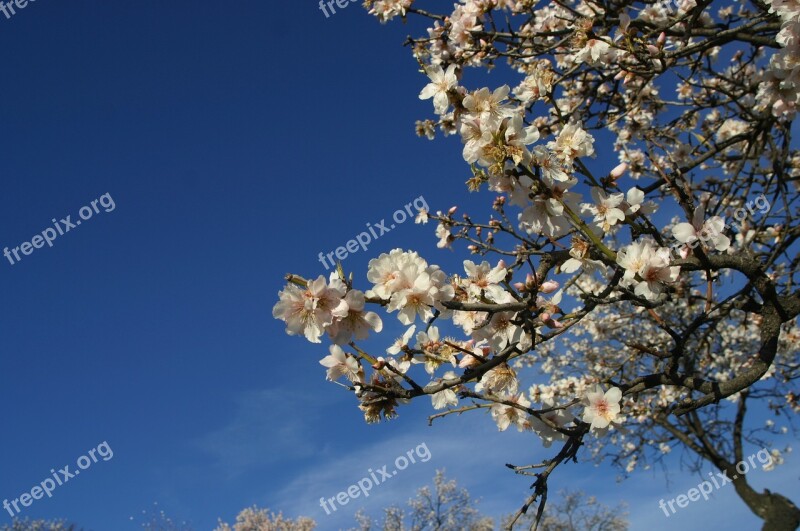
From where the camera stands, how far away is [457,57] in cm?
381

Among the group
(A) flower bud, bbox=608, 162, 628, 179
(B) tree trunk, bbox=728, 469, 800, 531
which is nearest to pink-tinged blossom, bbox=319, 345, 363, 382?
(A) flower bud, bbox=608, 162, 628, 179

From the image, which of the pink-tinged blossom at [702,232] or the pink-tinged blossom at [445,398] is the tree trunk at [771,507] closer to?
the pink-tinged blossom at [702,232]

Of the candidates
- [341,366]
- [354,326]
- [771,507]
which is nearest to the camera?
[354,326]

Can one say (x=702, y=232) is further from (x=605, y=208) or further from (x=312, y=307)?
(x=312, y=307)

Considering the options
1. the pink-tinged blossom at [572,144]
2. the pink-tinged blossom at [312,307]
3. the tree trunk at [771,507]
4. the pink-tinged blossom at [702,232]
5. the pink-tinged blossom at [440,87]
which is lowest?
the tree trunk at [771,507]

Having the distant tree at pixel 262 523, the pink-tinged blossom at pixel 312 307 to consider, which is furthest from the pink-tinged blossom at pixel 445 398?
the distant tree at pixel 262 523

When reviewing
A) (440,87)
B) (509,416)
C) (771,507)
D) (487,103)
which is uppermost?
(440,87)

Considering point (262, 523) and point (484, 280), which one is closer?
point (484, 280)

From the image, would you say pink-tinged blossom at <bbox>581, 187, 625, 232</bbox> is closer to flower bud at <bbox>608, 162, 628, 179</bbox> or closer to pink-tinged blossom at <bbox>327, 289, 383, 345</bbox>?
flower bud at <bbox>608, 162, 628, 179</bbox>

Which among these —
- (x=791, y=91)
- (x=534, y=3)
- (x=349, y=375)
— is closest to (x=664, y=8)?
(x=534, y=3)

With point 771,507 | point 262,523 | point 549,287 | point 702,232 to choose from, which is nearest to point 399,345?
point 549,287

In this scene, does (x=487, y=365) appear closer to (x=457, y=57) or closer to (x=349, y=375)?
(x=349, y=375)

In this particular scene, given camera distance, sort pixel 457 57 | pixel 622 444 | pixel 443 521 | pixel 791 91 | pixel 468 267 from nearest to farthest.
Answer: pixel 468 267
pixel 791 91
pixel 457 57
pixel 622 444
pixel 443 521

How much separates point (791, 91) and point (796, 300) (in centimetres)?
131
